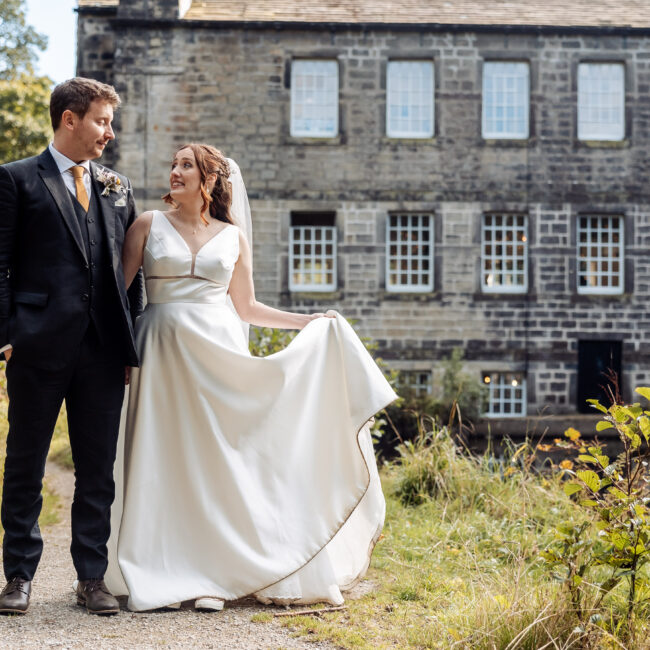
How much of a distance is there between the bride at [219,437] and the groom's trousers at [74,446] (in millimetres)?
202

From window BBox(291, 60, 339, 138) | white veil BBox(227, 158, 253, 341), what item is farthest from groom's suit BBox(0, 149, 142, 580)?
window BBox(291, 60, 339, 138)

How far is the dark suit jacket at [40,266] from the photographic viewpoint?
403 cm

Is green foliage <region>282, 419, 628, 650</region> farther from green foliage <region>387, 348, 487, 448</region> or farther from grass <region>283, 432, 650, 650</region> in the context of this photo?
green foliage <region>387, 348, 487, 448</region>

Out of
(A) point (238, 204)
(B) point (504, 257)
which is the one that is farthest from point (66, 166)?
(B) point (504, 257)

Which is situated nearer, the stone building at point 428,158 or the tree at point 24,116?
the stone building at point 428,158

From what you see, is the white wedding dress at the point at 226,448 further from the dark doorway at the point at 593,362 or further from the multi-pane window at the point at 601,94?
the multi-pane window at the point at 601,94

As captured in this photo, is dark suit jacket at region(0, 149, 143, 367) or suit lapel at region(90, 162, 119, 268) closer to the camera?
dark suit jacket at region(0, 149, 143, 367)

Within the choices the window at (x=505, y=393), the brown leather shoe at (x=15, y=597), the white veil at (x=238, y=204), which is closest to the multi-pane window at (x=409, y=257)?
the window at (x=505, y=393)

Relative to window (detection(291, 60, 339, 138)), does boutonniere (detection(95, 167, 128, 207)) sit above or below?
below

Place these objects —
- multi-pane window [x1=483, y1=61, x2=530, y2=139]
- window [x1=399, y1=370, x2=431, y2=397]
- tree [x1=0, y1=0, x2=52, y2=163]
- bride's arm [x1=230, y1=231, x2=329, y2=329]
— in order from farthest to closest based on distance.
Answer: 1. tree [x1=0, y1=0, x2=52, y2=163]
2. multi-pane window [x1=483, y1=61, x2=530, y2=139]
3. window [x1=399, y1=370, x2=431, y2=397]
4. bride's arm [x1=230, y1=231, x2=329, y2=329]

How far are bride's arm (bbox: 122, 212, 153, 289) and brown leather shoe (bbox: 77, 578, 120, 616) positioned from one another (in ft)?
4.84

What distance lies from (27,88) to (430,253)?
1410 cm

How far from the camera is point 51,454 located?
11.2 meters

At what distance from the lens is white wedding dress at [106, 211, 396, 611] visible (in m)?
4.40
